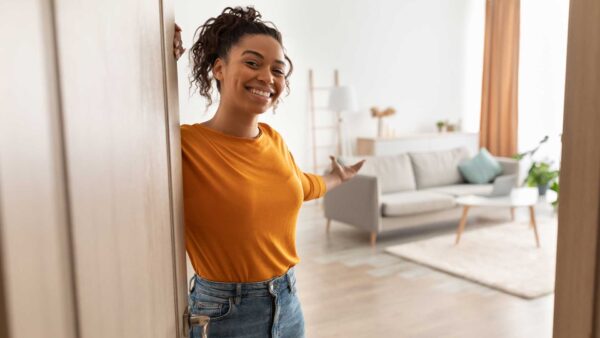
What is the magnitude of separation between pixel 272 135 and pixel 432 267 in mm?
3475

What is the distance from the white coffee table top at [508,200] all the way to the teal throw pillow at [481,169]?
0.88 metres

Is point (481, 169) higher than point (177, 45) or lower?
lower

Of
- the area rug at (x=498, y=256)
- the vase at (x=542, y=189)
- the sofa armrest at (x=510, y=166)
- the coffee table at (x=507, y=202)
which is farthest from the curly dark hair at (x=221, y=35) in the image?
the vase at (x=542, y=189)

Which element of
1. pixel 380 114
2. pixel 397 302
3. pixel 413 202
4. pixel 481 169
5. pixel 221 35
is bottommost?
pixel 397 302

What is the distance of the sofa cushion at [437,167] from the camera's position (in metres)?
6.47

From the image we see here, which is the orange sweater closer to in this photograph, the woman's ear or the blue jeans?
the blue jeans

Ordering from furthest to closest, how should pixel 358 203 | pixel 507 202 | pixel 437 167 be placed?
pixel 437 167 < pixel 358 203 < pixel 507 202

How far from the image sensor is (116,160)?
741 mm

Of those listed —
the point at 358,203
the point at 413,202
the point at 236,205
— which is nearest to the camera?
the point at 236,205

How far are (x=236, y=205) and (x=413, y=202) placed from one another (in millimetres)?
4496

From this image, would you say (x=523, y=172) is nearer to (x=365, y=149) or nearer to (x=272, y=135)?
(x=365, y=149)

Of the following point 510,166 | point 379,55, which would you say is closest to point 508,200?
point 510,166

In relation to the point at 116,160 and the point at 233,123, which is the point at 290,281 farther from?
the point at 116,160

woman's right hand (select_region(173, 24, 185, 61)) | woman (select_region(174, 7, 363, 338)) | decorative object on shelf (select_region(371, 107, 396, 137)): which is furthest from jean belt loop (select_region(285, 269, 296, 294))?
decorative object on shelf (select_region(371, 107, 396, 137))
